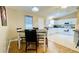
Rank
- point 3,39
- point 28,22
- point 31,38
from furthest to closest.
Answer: point 31,38 < point 28,22 < point 3,39

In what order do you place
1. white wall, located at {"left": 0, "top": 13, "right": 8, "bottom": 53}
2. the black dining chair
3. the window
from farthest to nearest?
the black dining chair, the window, white wall, located at {"left": 0, "top": 13, "right": 8, "bottom": 53}

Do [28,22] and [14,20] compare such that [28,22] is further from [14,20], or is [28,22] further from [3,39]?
[3,39]

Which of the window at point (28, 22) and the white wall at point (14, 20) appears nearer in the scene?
the white wall at point (14, 20)

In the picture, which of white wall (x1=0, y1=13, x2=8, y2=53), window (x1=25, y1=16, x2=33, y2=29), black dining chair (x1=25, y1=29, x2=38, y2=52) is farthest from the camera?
black dining chair (x1=25, y1=29, x2=38, y2=52)

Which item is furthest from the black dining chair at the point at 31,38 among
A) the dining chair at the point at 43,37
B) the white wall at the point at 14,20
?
the white wall at the point at 14,20

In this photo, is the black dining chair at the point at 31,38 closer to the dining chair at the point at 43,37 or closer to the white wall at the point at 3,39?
the dining chair at the point at 43,37

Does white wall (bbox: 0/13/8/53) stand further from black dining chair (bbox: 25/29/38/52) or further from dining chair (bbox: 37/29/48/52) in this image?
dining chair (bbox: 37/29/48/52)

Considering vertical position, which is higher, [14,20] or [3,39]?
[14,20]

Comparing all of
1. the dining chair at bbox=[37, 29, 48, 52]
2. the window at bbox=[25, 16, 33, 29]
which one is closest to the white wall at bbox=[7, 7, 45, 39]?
the window at bbox=[25, 16, 33, 29]

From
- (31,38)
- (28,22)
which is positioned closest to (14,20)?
(28,22)

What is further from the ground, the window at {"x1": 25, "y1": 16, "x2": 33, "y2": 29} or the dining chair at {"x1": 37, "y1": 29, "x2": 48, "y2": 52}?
the window at {"x1": 25, "y1": 16, "x2": 33, "y2": 29}

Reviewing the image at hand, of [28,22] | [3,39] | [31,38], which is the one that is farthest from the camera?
[31,38]

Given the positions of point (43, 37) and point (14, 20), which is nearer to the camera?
point (14, 20)
